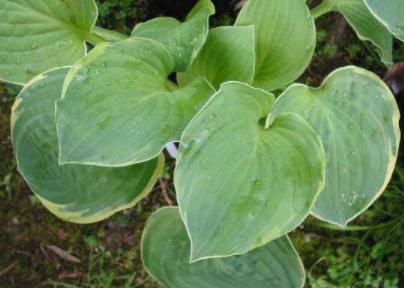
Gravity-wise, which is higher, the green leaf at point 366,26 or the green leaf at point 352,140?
the green leaf at point 366,26

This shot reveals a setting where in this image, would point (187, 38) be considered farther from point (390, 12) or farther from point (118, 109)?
point (390, 12)

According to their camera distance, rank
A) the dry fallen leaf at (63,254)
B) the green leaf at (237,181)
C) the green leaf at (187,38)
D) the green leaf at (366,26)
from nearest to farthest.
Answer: the green leaf at (237,181), the green leaf at (187,38), the green leaf at (366,26), the dry fallen leaf at (63,254)

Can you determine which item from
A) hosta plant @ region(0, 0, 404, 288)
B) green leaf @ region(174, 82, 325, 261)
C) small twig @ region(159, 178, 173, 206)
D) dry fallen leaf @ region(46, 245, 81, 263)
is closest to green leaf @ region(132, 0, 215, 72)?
hosta plant @ region(0, 0, 404, 288)

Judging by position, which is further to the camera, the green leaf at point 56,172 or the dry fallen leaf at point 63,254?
the dry fallen leaf at point 63,254

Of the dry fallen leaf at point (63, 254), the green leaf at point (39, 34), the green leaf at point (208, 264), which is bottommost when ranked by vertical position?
the dry fallen leaf at point (63, 254)

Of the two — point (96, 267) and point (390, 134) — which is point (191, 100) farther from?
point (96, 267)

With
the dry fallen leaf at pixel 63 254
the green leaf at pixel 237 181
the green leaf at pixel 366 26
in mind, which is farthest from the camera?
the dry fallen leaf at pixel 63 254

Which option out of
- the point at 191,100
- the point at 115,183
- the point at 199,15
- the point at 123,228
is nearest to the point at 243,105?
the point at 191,100

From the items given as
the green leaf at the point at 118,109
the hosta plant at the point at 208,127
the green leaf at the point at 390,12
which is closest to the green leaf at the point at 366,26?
the hosta plant at the point at 208,127

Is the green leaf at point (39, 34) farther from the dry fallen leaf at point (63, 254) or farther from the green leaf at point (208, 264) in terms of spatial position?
the dry fallen leaf at point (63, 254)
